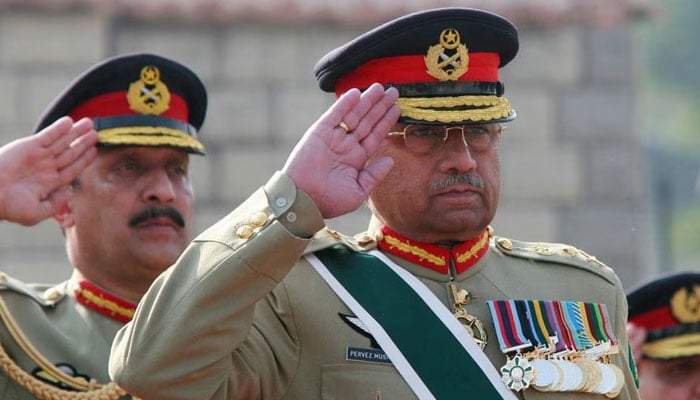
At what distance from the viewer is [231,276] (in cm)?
490

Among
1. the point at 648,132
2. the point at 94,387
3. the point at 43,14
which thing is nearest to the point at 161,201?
the point at 94,387

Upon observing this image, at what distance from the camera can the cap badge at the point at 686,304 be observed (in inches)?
294

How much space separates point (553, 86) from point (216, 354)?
8886mm

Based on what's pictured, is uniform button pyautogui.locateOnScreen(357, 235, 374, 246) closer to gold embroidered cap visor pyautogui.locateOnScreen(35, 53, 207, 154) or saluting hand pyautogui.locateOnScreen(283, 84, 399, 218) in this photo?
saluting hand pyautogui.locateOnScreen(283, 84, 399, 218)

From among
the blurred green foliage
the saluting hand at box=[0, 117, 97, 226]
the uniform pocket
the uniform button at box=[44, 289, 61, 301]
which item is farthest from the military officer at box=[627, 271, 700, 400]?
the blurred green foliage

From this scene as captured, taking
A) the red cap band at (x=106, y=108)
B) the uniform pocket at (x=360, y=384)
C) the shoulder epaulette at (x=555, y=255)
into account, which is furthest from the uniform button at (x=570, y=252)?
the red cap band at (x=106, y=108)

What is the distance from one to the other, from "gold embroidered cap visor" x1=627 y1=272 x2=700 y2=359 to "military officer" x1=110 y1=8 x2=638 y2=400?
1737 millimetres

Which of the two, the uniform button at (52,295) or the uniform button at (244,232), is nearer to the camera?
the uniform button at (244,232)

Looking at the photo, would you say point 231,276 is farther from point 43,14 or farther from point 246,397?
point 43,14

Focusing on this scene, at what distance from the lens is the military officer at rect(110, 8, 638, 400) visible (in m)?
4.92

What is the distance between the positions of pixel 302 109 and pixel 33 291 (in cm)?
671

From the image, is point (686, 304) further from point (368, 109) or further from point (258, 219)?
point (258, 219)

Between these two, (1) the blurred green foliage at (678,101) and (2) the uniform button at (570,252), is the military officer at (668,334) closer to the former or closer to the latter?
(2) the uniform button at (570,252)

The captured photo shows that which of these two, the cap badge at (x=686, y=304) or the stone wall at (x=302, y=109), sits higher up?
the stone wall at (x=302, y=109)
